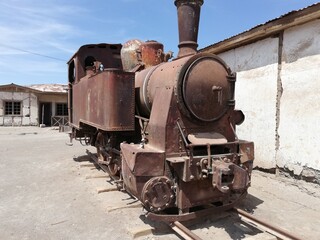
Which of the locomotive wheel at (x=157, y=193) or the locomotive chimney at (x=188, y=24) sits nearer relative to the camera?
the locomotive wheel at (x=157, y=193)

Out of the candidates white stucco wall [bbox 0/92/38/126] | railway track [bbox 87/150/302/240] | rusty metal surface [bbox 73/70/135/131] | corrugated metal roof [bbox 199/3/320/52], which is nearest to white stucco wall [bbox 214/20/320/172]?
corrugated metal roof [bbox 199/3/320/52]

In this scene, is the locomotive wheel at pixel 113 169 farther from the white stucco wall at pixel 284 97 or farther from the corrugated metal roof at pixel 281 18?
the corrugated metal roof at pixel 281 18

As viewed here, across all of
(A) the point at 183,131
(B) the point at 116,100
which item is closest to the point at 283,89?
(A) the point at 183,131

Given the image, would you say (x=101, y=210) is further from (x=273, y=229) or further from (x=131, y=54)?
(x=131, y=54)

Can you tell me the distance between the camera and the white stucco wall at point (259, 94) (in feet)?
20.8

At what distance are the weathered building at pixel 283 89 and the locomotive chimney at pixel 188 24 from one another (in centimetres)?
242

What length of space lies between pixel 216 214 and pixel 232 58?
4.82m

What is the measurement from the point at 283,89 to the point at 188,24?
3.06 m


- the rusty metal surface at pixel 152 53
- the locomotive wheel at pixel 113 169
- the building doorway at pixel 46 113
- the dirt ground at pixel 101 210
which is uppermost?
the rusty metal surface at pixel 152 53

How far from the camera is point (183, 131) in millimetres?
3711

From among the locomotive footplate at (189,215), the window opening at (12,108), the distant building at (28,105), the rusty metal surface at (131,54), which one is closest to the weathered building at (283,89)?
the locomotive footplate at (189,215)

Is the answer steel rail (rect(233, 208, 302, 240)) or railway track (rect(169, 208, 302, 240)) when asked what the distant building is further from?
steel rail (rect(233, 208, 302, 240))

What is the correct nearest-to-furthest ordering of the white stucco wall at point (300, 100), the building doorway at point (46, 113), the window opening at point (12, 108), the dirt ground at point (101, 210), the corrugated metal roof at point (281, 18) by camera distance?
the dirt ground at point (101, 210), the corrugated metal roof at point (281, 18), the white stucco wall at point (300, 100), the window opening at point (12, 108), the building doorway at point (46, 113)

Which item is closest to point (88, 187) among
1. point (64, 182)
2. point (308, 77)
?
point (64, 182)
